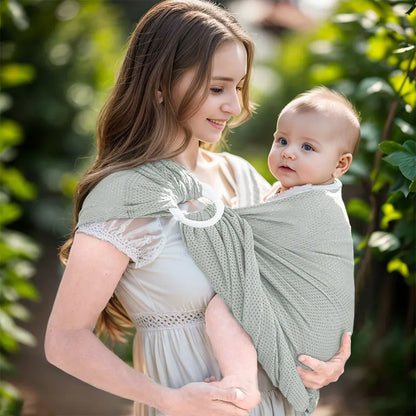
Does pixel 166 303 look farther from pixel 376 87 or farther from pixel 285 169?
pixel 376 87

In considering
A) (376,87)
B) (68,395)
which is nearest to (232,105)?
(376,87)

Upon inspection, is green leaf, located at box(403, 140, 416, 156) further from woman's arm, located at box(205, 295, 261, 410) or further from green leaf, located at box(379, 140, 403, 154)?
woman's arm, located at box(205, 295, 261, 410)

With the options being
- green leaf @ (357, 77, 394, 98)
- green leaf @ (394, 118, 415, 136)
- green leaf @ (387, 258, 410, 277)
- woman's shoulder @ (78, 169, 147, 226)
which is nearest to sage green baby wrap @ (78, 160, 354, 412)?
woman's shoulder @ (78, 169, 147, 226)

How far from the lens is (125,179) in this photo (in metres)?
1.85

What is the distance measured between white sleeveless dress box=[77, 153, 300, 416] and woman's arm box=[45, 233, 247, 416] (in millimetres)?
71

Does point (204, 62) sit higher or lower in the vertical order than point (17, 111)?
higher

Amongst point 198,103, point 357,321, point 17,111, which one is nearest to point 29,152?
point 17,111

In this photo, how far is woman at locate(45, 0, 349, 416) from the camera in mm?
1746

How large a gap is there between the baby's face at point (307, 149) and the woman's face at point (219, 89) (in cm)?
17

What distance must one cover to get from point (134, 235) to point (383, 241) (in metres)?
1.21

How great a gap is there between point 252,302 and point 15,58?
6.53m

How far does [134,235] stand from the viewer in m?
1.80

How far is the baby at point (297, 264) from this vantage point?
1.80 m

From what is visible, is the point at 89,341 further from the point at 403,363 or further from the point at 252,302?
the point at 403,363
